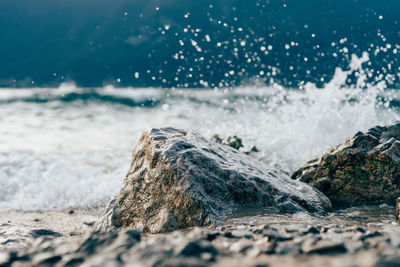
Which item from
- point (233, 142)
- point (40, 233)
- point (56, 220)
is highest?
point (233, 142)

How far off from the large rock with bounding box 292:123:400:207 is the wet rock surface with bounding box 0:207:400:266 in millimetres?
1844

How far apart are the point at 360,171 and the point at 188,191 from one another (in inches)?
90.4

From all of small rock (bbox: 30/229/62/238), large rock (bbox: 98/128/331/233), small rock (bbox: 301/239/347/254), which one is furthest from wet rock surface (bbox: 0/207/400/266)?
small rock (bbox: 30/229/62/238)

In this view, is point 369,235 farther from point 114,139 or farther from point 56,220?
point 114,139

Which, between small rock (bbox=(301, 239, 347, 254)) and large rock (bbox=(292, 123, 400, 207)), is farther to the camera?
large rock (bbox=(292, 123, 400, 207))

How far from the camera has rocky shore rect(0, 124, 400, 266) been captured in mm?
1700

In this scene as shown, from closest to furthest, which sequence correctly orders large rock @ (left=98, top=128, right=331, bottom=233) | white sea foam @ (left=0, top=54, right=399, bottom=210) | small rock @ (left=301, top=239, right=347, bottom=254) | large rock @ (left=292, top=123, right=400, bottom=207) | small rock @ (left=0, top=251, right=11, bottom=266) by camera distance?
small rock @ (left=301, top=239, right=347, bottom=254), small rock @ (left=0, top=251, right=11, bottom=266), large rock @ (left=98, top=128, right=331, bottom=233), large rock @ (left=292, top=123, right=400, bottom=207), white sea foam @ (left=0, top=54, right=399, bottom=210)

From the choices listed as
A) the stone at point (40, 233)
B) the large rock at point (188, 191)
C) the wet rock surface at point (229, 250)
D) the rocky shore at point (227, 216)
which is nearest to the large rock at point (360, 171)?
the rocky shore at point (227, 216)

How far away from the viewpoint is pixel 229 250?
183 centimetres

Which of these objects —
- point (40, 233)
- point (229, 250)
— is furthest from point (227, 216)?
point (40, 233)

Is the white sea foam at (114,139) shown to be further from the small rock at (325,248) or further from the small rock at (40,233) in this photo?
the small rock at (325,248)

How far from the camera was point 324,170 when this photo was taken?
426 centimetres

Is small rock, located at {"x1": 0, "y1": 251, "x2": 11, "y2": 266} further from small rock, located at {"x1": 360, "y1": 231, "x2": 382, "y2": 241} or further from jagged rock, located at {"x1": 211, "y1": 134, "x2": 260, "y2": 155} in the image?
jagged rock, located at {"x1": 211, "y1": 134, "x2": 260, "y2": 155}

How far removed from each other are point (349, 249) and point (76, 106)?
58.9 feet
